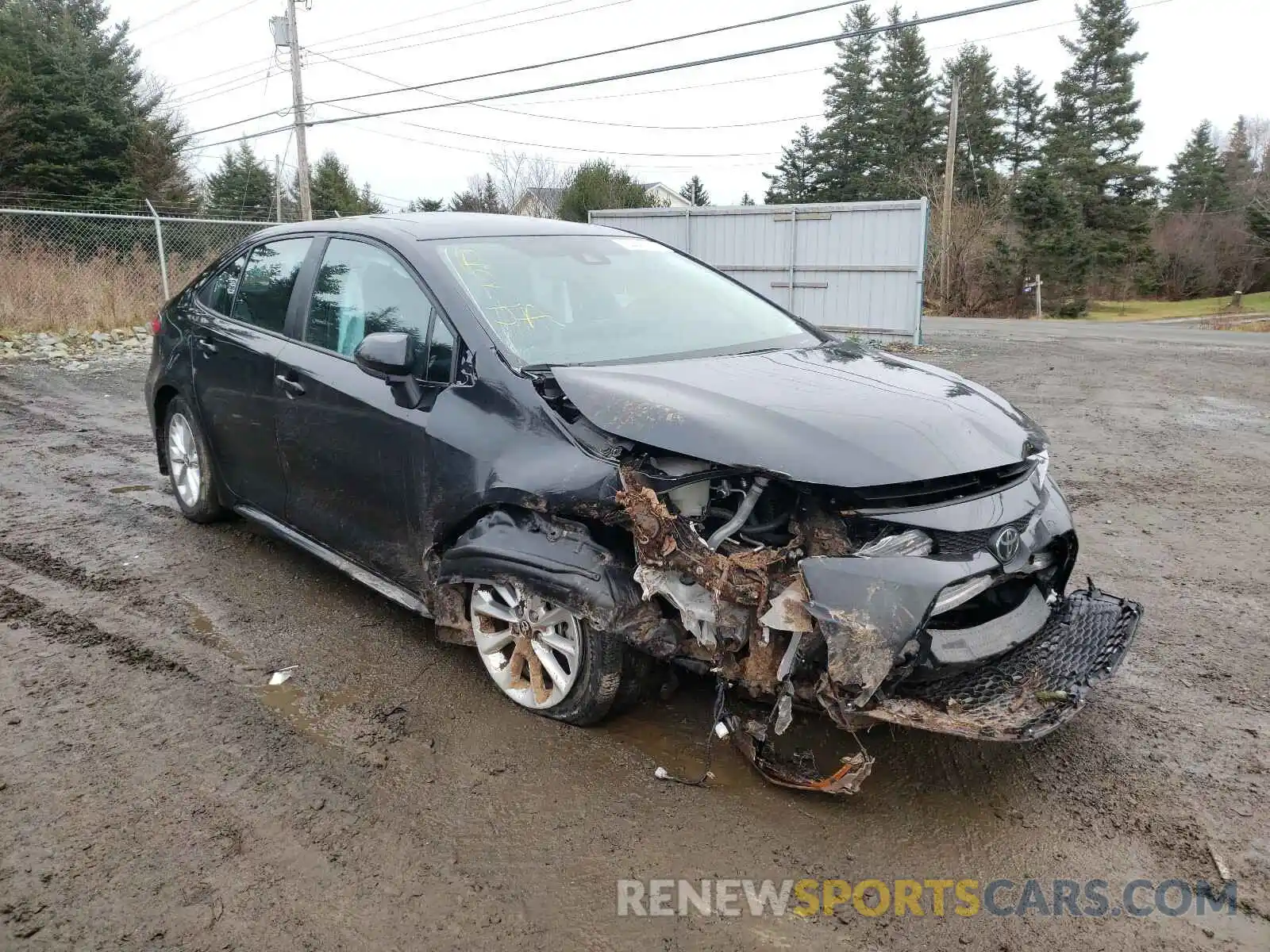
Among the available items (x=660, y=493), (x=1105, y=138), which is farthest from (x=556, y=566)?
(x=1105, y=138)

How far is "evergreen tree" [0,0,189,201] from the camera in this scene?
25.1 m

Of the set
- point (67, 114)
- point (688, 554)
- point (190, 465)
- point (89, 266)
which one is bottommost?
point (190, 465)

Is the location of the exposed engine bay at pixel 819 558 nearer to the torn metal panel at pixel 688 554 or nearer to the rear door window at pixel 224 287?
the torn metal panel at pixel 688 554

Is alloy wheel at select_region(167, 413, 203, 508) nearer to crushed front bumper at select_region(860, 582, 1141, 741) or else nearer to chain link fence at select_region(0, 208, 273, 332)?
crushed front bumper at select_region(860, 582, 1141, 741)

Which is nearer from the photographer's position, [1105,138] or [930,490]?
[930,490]

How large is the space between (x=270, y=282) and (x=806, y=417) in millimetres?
2906

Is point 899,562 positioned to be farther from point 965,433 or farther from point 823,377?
point 823,377

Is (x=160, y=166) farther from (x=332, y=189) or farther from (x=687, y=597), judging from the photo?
(x=687, y=597)

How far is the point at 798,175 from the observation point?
4822 centimetres

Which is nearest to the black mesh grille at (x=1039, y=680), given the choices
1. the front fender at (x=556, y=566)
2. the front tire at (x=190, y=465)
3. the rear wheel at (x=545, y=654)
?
the front fender at (x=556, y=566)

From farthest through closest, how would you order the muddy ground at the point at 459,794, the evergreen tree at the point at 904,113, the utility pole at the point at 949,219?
the evergreen tree at the point at 904,113 → the utility pole at the point at 949,219 → the muddy ground at the point at 459,794

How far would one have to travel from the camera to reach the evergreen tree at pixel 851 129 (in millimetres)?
45750

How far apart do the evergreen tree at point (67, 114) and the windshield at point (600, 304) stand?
27.4 m

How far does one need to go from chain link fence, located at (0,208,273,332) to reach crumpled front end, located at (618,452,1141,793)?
39.1ft
